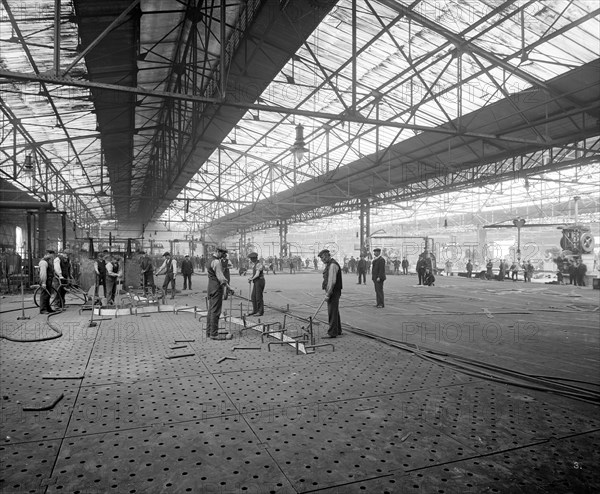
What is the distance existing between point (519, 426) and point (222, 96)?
7520 millimetres

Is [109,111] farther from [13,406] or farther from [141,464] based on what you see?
[141,464]

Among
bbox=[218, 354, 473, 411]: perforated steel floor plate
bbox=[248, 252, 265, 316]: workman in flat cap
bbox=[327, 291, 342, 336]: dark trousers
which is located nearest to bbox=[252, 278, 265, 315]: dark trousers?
bbox=[248, 252, 265, 316]: workman in flat cap

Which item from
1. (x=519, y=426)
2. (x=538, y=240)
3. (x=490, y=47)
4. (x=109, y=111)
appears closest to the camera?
(x=519, y=426)

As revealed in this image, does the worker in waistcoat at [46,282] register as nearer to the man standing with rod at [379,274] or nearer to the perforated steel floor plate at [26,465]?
the perforated steel floor plate at [26,465]

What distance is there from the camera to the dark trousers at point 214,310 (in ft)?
23.4

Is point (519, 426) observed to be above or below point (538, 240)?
below

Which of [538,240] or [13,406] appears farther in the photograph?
[538,240]

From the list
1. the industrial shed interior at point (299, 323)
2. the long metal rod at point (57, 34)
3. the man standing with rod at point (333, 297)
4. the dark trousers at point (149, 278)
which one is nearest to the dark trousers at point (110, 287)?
the industrial shed interior at point (299, 323)

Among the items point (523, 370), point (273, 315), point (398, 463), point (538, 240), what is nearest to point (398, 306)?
point (273, 315)

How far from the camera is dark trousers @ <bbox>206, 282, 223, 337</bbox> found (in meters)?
7.12

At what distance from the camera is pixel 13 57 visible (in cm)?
980

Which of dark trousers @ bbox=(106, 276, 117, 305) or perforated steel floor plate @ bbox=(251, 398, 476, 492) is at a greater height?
dark trousers @ bbox=(106, 276, 117, 305)

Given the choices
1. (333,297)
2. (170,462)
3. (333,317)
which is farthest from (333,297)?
(170,462)

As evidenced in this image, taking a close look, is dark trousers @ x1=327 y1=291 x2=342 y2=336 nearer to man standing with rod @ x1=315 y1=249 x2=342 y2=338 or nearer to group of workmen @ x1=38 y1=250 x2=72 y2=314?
man standing with rod @ x1=315 y1=249 x2=342 y2=338
